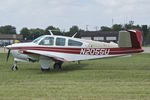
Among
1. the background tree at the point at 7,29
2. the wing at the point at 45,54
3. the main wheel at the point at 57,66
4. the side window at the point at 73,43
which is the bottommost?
the main wheel at the point at 57,66

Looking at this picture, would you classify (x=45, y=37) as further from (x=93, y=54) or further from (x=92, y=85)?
(x=92, y=85)

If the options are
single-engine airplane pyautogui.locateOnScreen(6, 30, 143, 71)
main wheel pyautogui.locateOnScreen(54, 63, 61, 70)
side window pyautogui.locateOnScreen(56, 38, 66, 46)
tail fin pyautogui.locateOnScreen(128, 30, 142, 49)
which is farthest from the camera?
main wheel pyautogui.locateOnScreen(54, 63, 61, 70)

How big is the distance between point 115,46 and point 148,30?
86.9m

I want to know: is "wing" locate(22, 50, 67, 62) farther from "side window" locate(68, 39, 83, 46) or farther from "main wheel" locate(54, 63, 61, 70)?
"side window" locate(68, 39, 83, 46)

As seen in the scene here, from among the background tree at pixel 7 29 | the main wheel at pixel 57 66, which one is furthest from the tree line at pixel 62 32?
the main wheel at pixel 57 66

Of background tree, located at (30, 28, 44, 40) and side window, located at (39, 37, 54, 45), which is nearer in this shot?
side window, located at (39, 37, 54, 45)

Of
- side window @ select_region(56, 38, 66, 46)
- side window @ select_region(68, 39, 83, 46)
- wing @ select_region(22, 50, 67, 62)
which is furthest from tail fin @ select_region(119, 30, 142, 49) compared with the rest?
wing @ select_region(22, 50, 67, 62)

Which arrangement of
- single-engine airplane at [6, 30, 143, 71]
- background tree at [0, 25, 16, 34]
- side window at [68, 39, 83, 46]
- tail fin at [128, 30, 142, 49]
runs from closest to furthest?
tail fin at [128, 30, 142, 49]
single-engine airplane at [6, 30, 143, 71]
side window at [68, 39, 83, 46]
background tree at [0, 25, 16, 34]

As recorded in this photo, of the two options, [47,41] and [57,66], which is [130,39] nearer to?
[57,66]

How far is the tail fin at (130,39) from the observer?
643 inches

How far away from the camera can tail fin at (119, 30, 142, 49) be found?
1634 cm

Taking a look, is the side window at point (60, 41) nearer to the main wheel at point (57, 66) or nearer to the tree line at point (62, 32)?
the main wheel at point (57, 66)

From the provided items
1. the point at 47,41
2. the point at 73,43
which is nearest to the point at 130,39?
the point at 73,43

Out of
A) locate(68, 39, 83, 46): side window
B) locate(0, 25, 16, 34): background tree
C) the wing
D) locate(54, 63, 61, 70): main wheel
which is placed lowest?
locate(54, 63, 61, 70): main wheel
